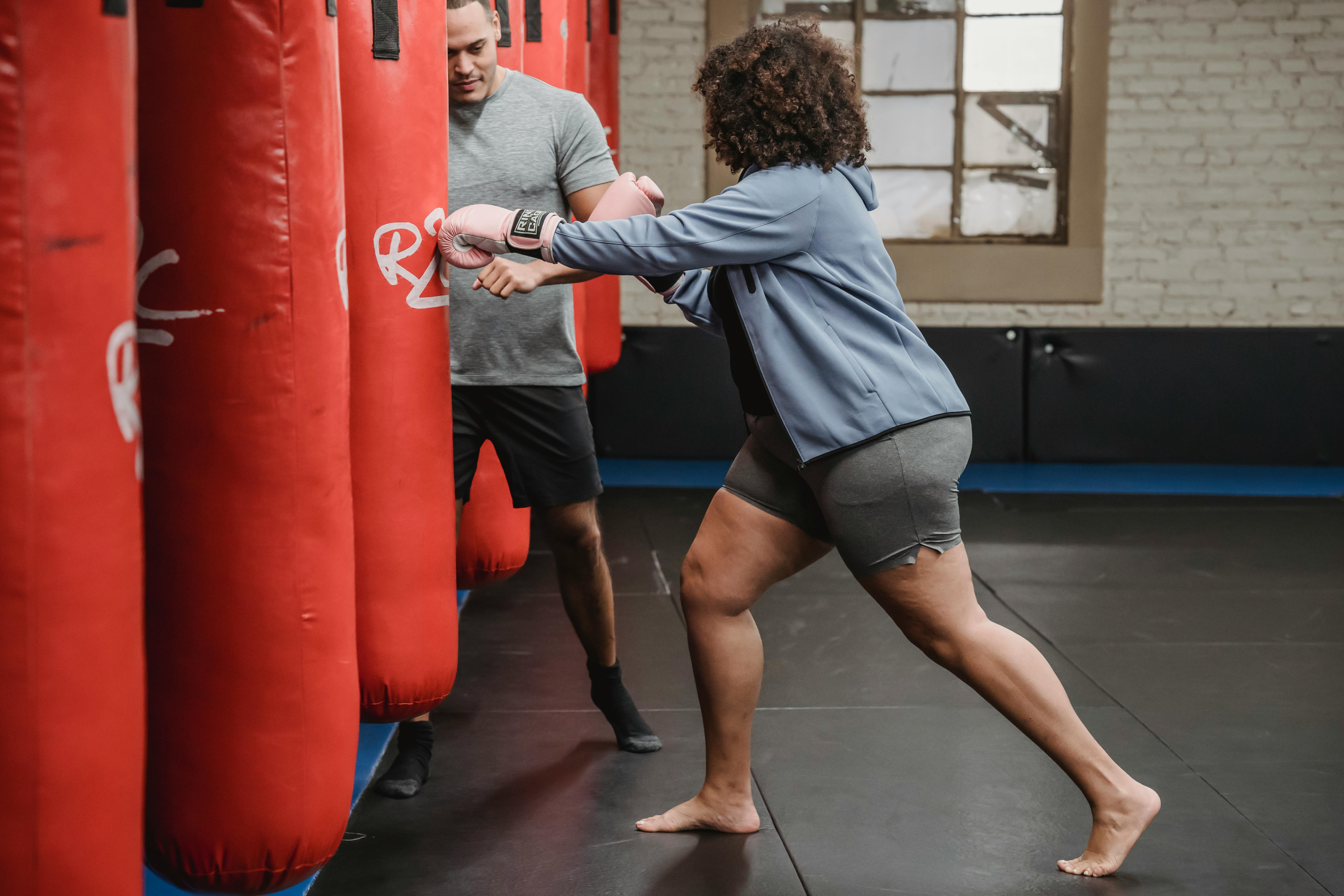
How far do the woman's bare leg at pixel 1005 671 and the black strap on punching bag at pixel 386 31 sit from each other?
103cm

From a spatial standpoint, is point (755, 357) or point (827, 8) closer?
point (755, 357)

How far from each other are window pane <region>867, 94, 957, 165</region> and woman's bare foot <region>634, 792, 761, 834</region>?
468 centimetres

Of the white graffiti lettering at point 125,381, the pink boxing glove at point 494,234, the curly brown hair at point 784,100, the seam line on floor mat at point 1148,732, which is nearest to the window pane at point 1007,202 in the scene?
the seam line on floor mat at point 1148,732

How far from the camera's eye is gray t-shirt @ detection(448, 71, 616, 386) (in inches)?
90.6

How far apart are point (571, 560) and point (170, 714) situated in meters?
1.29

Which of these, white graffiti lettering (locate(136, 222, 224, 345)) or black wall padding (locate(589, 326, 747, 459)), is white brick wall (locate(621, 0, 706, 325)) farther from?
white graffiti lettering (locate(136, 222, 224, 345))

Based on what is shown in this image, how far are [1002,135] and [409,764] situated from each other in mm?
4976

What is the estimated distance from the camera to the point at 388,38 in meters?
1.66

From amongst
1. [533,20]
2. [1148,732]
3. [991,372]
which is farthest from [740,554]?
[991,372]

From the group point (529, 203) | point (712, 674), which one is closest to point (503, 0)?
point (529, 203)

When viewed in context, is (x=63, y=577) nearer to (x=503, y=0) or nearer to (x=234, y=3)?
(x=234, y=3)

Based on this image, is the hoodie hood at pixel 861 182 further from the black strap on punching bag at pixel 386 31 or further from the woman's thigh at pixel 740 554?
the black strap on punching bag at pixel 386 31

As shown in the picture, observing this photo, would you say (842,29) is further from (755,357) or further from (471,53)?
(755,357)

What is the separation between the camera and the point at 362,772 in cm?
241
